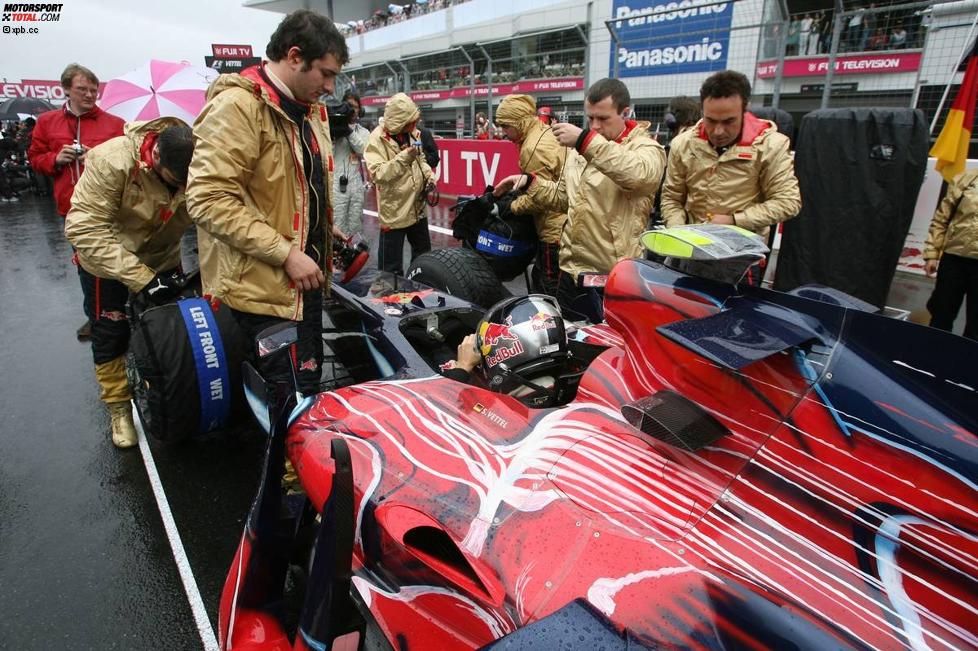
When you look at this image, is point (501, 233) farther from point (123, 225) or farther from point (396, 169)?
point (123, 225)

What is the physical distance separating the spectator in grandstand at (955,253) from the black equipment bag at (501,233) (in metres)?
2.71

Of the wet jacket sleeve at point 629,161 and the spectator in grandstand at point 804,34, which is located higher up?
the spectator in grandstand at point 804,34

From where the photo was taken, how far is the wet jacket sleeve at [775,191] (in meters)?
3.19

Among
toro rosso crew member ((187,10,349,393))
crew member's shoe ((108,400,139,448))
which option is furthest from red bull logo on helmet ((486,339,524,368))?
crew member's shoe ((108,400,139,448))

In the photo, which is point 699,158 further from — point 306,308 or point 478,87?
point 478,87

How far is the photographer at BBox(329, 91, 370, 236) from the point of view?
5.38 meters

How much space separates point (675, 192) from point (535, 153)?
114 centimetres

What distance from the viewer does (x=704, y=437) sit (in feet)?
A: 4.49

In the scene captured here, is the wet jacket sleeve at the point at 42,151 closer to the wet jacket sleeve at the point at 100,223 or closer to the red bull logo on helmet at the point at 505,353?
the wet jacket sleeve at the point at 100,223

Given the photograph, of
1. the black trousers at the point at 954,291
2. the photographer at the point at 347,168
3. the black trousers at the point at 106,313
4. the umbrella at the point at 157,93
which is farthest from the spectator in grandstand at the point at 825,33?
the black trousers at the point at 106,313

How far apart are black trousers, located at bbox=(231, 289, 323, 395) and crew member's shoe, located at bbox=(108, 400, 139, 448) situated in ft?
4.47

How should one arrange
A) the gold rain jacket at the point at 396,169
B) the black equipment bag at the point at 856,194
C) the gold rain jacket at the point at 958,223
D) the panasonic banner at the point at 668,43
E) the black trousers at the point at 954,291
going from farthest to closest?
the panasonic banner at the point at 668,43 < the gold rain jacket at the point at 396,169 < the black equipment bag at the point at 856,194 < the black trousers at the point at 954,291 < the gold rain jacket at the point at 958,223

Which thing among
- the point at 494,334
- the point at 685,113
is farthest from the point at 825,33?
the point at 494,334

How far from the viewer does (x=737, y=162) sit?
3.28 m
